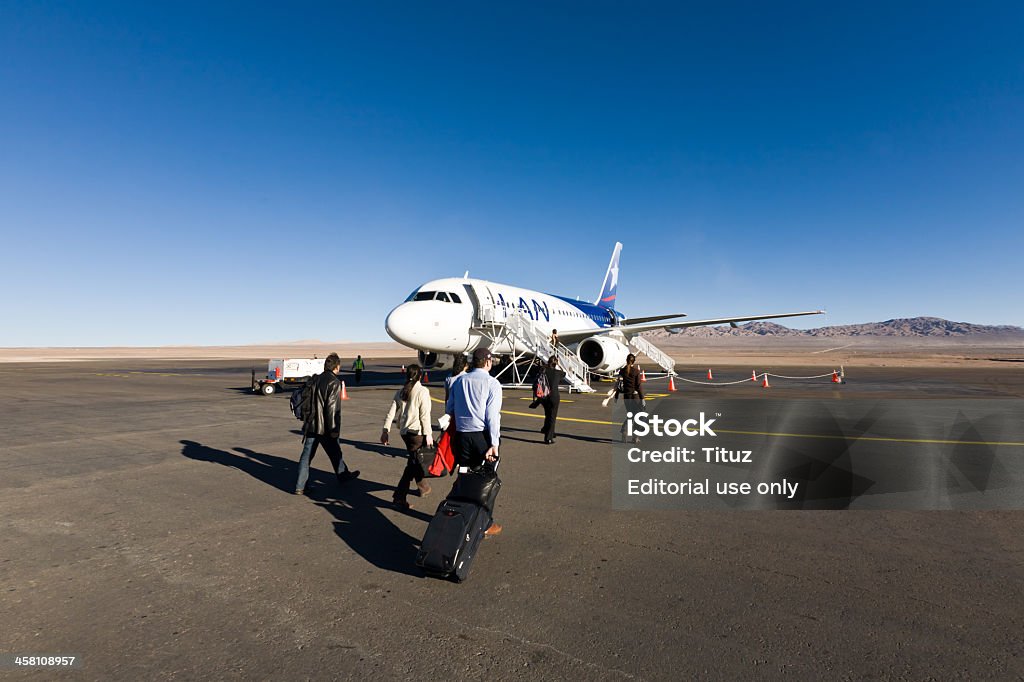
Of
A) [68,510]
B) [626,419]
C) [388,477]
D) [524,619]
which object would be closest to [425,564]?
[524,619]

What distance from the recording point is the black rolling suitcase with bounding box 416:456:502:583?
4.00 metres

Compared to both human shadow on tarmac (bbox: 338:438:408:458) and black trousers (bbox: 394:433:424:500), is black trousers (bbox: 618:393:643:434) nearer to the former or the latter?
human shadow on tarmac (bbox: 338:438:408:458)

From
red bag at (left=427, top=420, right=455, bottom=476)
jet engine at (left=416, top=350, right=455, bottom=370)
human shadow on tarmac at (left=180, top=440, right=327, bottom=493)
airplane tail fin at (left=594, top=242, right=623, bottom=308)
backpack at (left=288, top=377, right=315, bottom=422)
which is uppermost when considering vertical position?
airplane tail fin at (left=594, top=242, right=623, bottom=308)

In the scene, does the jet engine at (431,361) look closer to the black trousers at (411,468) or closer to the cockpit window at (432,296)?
the cockpit window at (432,296)

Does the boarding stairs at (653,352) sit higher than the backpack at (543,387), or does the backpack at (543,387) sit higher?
the boarding stairs at (653,352)

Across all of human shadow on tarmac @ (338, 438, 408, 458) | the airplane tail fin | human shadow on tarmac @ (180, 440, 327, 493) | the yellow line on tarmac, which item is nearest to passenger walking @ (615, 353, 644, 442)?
the yellow line on tarmac

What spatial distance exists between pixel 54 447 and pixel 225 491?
16.6ft

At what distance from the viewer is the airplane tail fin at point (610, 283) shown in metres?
38.8

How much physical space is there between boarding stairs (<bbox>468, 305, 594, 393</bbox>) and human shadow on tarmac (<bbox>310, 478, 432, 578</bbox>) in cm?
1250

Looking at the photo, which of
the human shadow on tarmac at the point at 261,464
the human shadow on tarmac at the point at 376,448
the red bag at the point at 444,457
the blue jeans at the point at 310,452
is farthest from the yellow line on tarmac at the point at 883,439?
the human shadow on tarmac at the point at 261,464

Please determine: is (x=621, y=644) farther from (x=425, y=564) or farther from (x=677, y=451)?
(x=677, y=451)

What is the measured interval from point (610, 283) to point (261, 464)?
34020 millimetres

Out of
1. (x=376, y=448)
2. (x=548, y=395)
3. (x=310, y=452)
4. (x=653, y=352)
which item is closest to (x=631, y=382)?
(x=548, y=395)

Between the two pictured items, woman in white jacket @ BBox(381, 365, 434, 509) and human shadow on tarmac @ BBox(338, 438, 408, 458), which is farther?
human shadow on tarmac @ BBox(338, 438, 408, 458)
